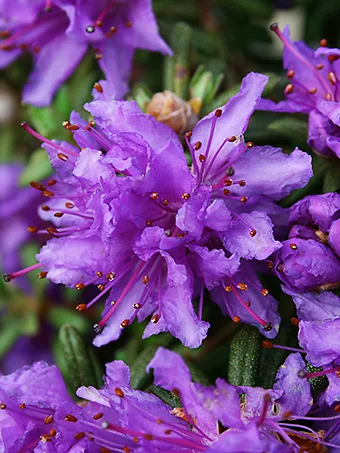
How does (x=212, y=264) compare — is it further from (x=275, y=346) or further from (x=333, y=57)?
(x=333, y=57)

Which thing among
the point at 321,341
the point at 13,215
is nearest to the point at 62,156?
the point at 321,341

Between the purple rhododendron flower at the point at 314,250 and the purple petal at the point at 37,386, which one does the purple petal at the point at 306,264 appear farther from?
the purple petal at the point at 37,386

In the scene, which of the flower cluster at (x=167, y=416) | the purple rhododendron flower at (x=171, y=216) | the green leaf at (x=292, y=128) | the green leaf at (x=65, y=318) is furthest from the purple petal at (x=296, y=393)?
the green leaf at (x=65, y=318)

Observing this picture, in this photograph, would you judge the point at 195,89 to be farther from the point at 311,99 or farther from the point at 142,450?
the point at 142,450

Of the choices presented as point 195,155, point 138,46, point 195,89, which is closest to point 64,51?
point 138,46

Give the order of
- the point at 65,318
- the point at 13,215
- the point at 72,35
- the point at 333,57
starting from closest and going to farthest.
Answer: the point at 333,57
the point at 72,35
the point at 65,318
the point at 13,215
